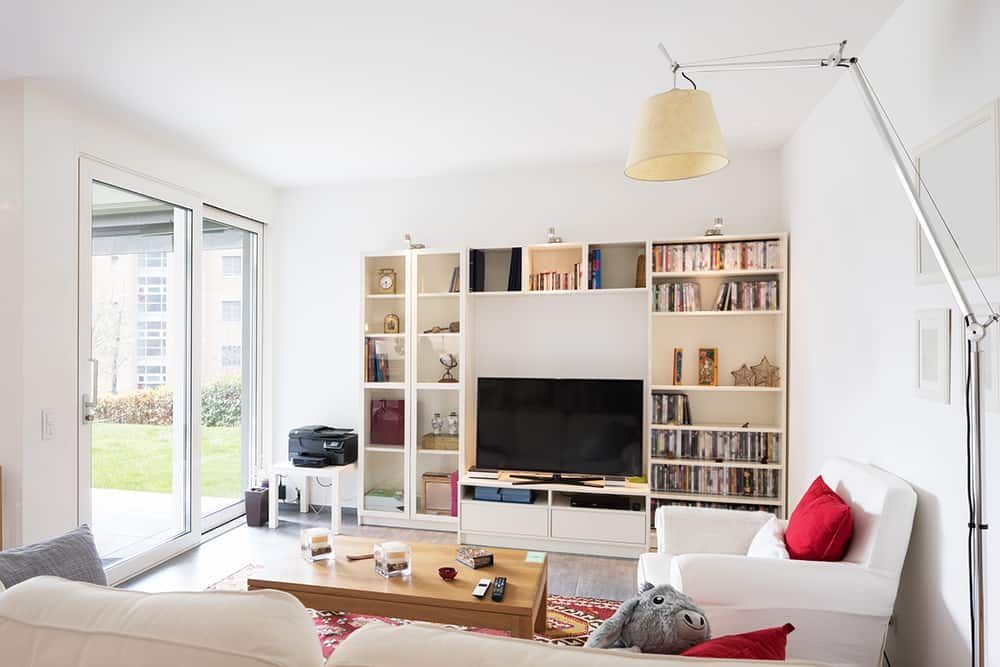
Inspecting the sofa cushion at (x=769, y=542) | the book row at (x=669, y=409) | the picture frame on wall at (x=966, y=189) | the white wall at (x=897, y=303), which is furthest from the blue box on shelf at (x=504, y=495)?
the picture frame on wall at (x=966, y=189)

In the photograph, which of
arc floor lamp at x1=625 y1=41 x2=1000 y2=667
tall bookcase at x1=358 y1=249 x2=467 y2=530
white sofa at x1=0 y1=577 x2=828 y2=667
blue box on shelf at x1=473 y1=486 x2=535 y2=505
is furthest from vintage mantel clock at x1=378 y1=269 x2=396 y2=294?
white sofa at x1=0 y1=577 x2=828 y2=667

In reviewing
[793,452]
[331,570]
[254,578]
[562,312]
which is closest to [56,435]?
[254,578]

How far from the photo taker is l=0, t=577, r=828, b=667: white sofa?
2.90ft

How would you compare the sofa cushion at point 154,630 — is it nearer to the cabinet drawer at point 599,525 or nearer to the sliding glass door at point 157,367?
the sliding glass door at point 157,367

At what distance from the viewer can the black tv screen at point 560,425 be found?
3.95 metres

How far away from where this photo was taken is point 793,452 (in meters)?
3.61

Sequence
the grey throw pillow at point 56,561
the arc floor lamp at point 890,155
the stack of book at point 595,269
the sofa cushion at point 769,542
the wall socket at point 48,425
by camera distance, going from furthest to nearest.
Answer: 1. the stack of book at point 595,269
2. the wall socket at point 48,425
3. the sofa cushion at point 769,542
4. the grey throw pillow at point 56,561
5. the arc floor lamp at point 890,155

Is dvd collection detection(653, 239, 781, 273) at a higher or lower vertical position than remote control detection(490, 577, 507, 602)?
higher

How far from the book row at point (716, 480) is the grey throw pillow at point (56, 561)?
314 cm

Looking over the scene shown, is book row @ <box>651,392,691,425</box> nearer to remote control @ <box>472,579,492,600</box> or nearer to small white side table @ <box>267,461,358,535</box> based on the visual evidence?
remote control @ <box>472,579,492,600</box>

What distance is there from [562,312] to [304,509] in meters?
2.70

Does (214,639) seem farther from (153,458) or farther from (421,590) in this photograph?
(153,458)

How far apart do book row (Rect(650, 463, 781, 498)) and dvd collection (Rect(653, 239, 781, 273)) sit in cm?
135

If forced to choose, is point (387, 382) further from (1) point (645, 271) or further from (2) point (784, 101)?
(2) point (784, 101)
